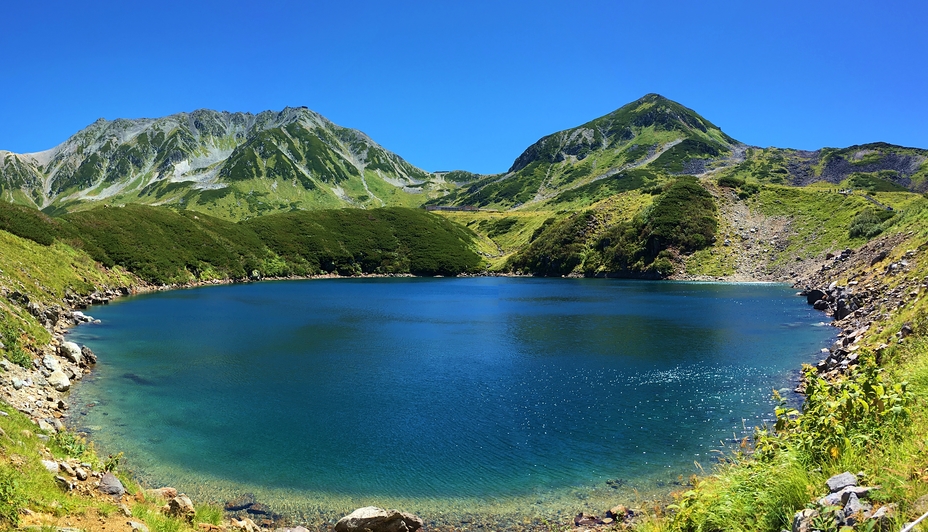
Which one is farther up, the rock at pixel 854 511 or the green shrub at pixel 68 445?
the rock at pixel 854 511

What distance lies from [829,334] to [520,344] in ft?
92.7

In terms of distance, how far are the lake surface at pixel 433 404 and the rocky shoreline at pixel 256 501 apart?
96 cm

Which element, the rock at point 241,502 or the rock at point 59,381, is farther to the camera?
the rock at point 59,381

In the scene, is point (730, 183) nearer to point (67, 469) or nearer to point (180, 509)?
point (180, 509)

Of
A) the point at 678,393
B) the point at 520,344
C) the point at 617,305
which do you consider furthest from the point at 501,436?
the point at 617,305

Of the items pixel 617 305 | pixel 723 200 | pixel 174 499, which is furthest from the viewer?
pixel 723 200

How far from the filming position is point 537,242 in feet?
548

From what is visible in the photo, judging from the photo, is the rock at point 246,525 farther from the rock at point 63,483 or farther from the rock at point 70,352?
the rock at point 70,352

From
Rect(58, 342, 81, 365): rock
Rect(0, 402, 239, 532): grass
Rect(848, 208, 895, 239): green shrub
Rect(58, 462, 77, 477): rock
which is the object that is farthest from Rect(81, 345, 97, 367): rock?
Rect(848, 208, 895, 239): green shrub

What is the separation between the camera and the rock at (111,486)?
14.1 m

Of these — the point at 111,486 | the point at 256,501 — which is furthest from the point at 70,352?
the point at 111,486

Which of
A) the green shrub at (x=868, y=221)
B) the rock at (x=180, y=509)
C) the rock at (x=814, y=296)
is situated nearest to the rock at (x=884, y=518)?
the rock at (x=180, y=509)

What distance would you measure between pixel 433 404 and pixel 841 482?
23.3 m

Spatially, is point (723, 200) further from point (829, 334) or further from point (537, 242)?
point (829, 334)
